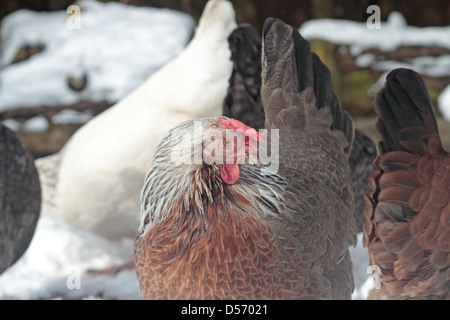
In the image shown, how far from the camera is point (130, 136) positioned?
99 centimetres

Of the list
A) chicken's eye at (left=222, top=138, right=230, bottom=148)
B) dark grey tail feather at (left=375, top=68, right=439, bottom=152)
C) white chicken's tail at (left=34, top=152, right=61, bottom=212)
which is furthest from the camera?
white chicken's tail at (left=34, top=152, right=61, bottom=212)

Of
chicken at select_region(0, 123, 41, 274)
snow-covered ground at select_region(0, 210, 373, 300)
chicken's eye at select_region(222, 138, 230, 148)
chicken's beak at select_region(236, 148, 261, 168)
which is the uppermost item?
chicken's eye at select_region(222, 138, 230, 148)

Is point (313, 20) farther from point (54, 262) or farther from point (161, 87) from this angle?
point (54, 262)

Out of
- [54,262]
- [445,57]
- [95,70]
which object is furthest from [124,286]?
[445,57]

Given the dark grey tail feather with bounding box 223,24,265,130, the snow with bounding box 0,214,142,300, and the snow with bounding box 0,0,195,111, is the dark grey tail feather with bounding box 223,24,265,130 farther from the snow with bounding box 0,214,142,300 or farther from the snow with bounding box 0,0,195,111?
the snow with bounding box 0,214,142,300

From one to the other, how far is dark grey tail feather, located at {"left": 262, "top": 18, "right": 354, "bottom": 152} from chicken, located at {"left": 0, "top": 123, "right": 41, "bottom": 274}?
0.56 m

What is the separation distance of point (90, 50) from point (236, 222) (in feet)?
1.53

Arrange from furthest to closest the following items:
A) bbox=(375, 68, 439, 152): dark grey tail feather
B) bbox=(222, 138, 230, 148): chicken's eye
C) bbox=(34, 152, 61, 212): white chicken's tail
→ 1. bbox=(34, 152, 61, 212): white chicken's tail
2. bbox=(375, 68, 439, 152): dark grey tail feather
3. bbox=(222, 138, 230, 148): chicken's eye

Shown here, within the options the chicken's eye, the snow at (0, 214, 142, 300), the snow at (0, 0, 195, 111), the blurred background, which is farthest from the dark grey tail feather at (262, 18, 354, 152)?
the snow at (0, 214, 142, 300)

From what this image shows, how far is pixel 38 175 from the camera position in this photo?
1190 millimetres

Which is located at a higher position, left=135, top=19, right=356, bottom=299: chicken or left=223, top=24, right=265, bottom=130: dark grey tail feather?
left=223, top=24, right=265, bottom=130: dark grey tail feather

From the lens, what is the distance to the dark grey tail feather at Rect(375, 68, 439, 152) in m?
0.96

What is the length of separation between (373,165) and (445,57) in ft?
0.80

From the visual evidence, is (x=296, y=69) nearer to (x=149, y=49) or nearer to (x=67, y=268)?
(x=149, y=49)
